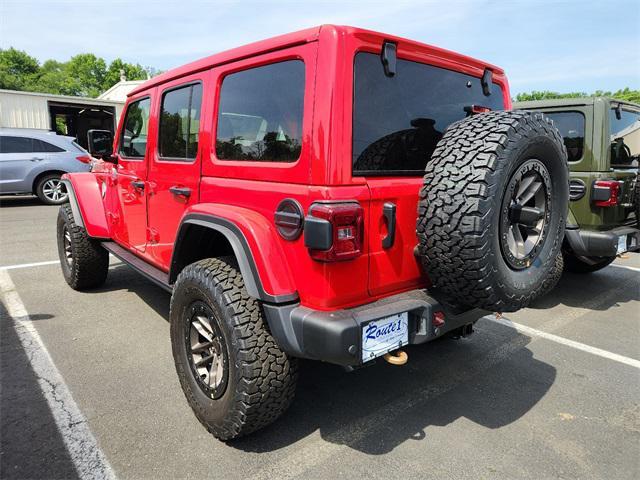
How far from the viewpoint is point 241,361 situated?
2062mm

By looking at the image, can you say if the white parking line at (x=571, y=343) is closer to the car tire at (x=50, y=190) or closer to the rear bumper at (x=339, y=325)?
the rear bumper at (x=339, y=325)

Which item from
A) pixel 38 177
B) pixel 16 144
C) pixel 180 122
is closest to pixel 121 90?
pixel 16 144

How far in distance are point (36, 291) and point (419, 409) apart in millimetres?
4123

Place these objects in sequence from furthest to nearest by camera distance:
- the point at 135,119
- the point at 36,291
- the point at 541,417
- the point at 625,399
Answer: the point at 36,291
the point at 135,119
the point at 625,399
the point at 541,417

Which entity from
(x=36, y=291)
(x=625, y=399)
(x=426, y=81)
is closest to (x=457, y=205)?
(x=426, y=81)

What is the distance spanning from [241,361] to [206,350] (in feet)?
1.52

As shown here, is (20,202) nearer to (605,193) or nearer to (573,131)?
(573,131)

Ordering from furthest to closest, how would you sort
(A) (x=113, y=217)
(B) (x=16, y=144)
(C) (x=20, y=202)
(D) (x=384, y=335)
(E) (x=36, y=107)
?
1. (E) (x=36, y=107)
2. (C) (x=20, y=202)
3. (B) (x=16, y=144)
4. (A) (x=113, y=217)
5. (D) (x=384, y=335)

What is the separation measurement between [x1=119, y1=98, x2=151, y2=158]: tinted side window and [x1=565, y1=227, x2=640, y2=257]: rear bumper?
3.99m

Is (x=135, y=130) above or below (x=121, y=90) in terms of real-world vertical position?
below

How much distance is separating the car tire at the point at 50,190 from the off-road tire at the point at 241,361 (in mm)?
10588

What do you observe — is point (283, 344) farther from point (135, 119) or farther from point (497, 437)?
point (135, 119)

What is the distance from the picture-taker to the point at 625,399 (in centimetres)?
284

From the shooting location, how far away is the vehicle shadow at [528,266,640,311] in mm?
4719
